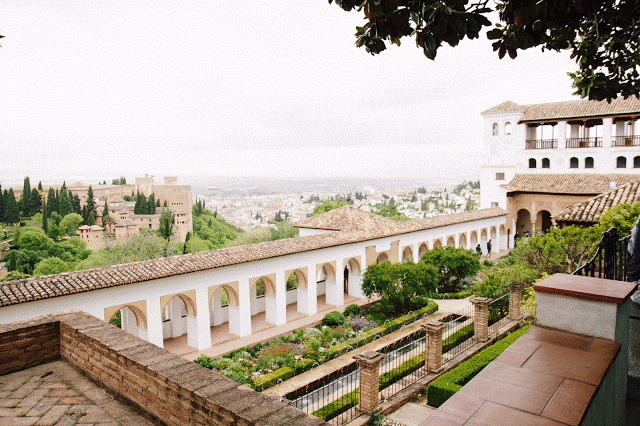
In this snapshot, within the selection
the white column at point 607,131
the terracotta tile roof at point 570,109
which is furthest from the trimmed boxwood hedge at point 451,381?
the white column at point 607,131

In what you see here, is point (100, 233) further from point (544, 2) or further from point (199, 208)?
point (544, 2)

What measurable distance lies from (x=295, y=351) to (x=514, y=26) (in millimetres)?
10625

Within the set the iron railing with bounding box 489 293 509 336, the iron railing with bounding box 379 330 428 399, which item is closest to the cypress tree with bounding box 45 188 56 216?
the iron railing with bounding box 379 330 428 399

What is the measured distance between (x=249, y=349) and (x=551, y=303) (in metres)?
11.7

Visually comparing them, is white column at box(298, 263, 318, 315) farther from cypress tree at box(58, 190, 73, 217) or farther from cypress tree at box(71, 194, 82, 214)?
cypress tree at box(71, 194, 82, 214)

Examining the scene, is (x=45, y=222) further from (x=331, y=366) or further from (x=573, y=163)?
(x=573, y=163)

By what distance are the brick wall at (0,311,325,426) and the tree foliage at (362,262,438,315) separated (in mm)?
12182

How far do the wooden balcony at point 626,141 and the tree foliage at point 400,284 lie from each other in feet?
67.4

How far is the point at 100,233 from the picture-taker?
5553 centimetres

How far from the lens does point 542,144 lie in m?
31.0

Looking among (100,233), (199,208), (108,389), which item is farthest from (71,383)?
(199,208)

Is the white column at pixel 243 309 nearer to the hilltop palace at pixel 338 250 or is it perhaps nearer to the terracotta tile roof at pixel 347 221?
the hilltop palace at pixel 338 250

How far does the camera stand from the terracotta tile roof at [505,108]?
102ft

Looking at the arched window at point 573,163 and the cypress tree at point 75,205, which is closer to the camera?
the arched window at point 573,163
